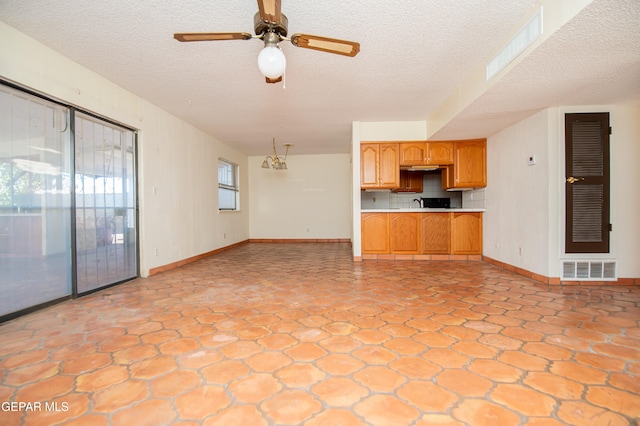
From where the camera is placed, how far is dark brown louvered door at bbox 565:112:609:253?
11.6 feet

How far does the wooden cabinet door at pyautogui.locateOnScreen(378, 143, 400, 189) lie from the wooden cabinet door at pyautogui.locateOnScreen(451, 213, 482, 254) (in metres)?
1.26

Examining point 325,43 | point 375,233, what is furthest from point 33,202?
point 375,233

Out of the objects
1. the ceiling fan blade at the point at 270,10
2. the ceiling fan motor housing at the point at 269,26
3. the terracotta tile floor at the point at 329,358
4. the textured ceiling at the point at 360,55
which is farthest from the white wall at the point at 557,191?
the ceiling fan blade at the point at 270,10

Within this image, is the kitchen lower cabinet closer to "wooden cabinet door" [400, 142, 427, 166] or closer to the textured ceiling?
"wooden cabinet door" [400, 142, 427, 166]

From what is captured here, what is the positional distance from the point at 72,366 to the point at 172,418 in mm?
937

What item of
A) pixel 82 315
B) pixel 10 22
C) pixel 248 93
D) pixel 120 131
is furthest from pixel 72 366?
pixel 248 93

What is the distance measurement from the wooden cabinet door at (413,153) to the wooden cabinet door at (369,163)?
1.51 feet

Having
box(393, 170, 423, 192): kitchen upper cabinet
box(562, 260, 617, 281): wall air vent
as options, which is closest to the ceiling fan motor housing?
box(562, 260, 617, 281): wall air vent

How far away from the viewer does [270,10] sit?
5.87ft

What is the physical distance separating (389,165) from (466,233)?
6.04ft

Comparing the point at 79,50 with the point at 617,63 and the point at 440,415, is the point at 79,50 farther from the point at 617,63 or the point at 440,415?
the point at 617,63

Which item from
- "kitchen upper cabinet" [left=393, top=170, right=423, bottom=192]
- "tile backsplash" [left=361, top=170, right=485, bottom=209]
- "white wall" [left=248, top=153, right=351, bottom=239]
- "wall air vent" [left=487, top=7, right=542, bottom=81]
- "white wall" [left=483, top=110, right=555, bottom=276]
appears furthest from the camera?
"white wall" [left=248, top=153, right=351, bottom=239]

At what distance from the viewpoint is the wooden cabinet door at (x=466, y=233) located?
5.36 meters

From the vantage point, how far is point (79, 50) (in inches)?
113
